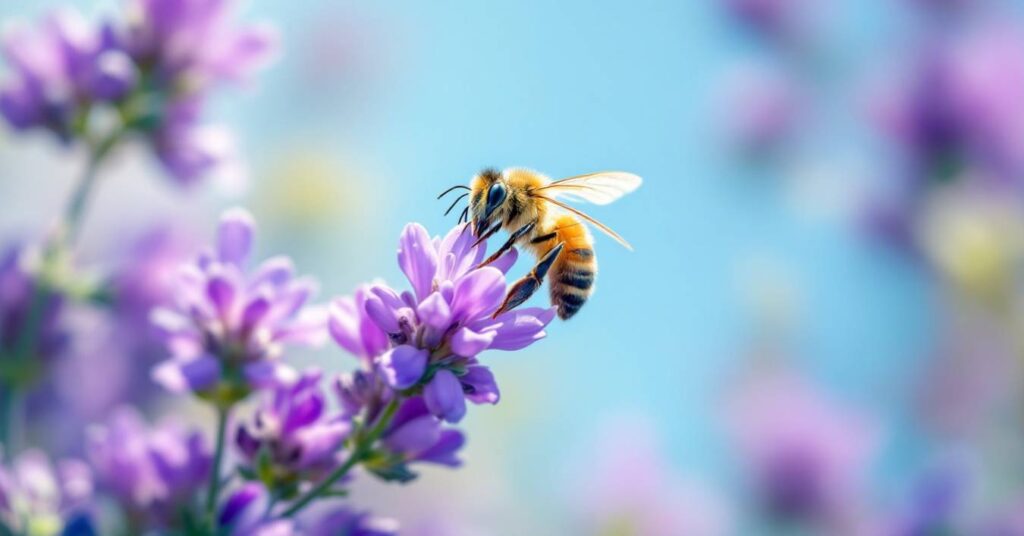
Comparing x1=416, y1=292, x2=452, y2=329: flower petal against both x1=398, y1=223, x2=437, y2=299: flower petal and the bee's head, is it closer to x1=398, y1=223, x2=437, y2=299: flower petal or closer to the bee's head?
x1=398, y1=223, x2=437, y2=299: flower petal

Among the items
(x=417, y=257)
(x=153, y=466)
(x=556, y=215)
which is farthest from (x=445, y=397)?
(x=556, y=215)

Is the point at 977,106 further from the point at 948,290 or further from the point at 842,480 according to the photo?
the point at 842,480

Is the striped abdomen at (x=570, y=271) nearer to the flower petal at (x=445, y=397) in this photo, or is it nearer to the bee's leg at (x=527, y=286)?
the bee's leg at (x=527, y=286)

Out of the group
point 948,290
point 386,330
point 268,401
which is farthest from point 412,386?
point 948,290

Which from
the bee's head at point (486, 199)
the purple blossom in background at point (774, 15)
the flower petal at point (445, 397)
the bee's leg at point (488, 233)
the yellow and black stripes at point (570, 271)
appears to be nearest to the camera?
the flower petal at point (445, 397)

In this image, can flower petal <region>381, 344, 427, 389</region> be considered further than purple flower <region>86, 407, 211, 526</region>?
No

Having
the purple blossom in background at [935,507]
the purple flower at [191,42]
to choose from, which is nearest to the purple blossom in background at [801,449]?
the purple blossom in background at [935,507]

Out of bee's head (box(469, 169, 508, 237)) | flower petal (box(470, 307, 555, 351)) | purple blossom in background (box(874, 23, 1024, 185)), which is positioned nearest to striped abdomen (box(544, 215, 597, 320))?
bee's head (box(469, 169, 508, 237))
